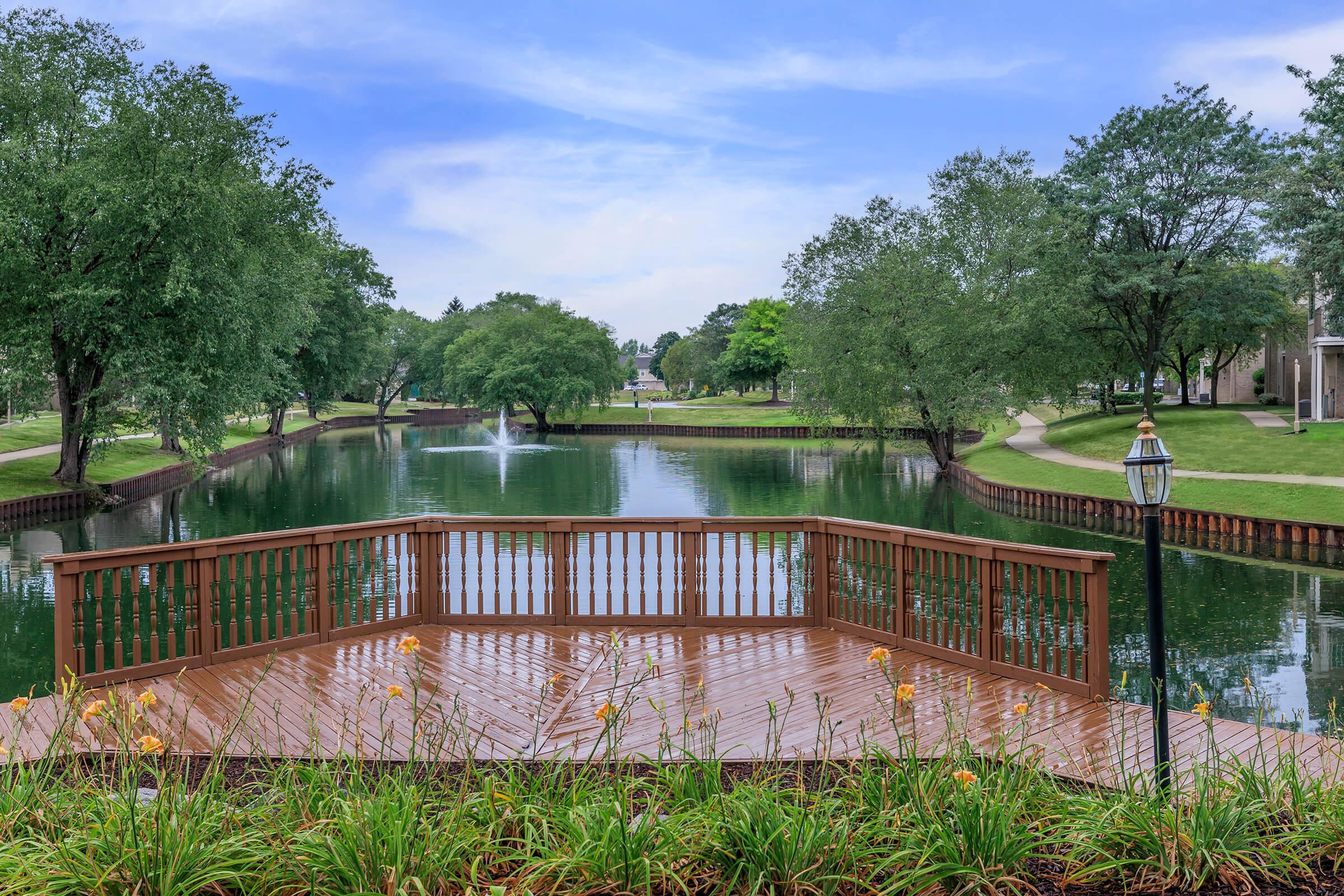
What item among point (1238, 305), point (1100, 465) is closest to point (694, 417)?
point (1238, 305)

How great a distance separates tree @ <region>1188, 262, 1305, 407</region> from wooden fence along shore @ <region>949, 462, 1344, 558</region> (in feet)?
43.9

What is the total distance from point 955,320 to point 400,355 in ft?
188

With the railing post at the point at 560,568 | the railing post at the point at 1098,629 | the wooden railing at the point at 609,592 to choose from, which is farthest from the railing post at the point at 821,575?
the railing post at the point at 1098,629

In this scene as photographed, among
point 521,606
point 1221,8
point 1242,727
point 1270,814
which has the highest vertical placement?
point 1221,8

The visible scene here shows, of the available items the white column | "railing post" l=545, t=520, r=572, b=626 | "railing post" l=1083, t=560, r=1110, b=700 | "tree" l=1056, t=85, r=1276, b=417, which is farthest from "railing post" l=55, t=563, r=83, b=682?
the white column

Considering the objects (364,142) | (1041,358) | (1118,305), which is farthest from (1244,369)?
(364,142)

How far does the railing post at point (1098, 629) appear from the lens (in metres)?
5.52

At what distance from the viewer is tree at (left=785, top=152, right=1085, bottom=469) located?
30.4 meters

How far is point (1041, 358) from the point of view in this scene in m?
32.3

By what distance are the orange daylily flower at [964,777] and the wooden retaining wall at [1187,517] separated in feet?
39.5

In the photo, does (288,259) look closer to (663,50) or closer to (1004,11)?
(663,50)

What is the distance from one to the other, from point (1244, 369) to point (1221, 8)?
3189cm

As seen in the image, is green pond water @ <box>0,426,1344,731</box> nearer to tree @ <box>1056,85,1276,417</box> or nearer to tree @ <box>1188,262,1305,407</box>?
tree @ <box>1056,85,1276,417</box>

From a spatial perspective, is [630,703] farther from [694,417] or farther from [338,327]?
[694,417]
